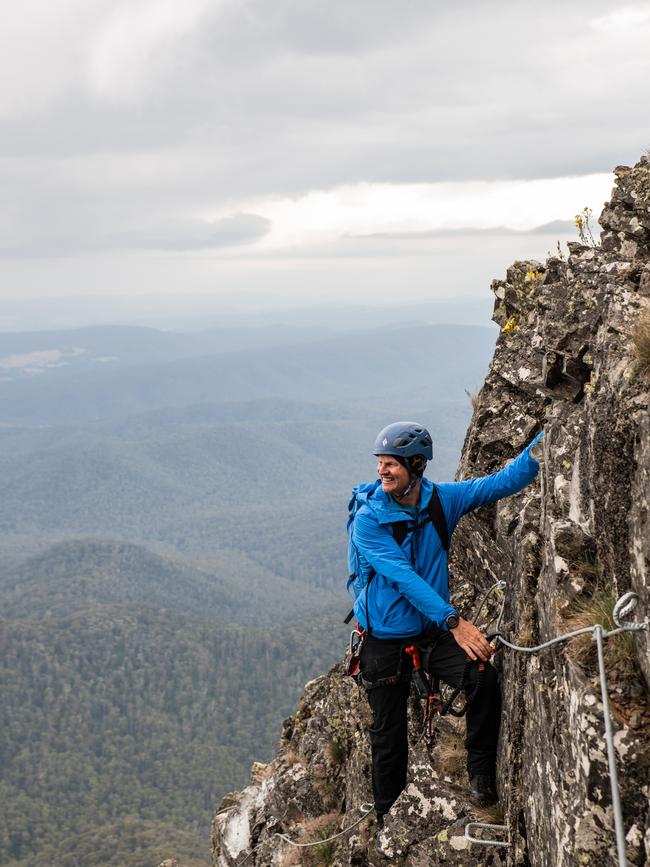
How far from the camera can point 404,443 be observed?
870 centimetres

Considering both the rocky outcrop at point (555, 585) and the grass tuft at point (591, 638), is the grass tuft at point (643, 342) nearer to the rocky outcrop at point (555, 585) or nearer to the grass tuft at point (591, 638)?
the rocky outcrop at point (555, 585)

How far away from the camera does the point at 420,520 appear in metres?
8.84

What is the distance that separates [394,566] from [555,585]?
1.87 m

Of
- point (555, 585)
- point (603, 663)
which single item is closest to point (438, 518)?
point (555, 585)

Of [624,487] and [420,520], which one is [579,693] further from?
[420,520]

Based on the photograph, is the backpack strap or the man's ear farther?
the backpack strap

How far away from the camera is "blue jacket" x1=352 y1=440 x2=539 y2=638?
→ 334 inches

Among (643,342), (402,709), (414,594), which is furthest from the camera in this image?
(402,709)

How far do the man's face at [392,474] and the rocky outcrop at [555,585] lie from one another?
1.40 meters

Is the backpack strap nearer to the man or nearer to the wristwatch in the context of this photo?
the man

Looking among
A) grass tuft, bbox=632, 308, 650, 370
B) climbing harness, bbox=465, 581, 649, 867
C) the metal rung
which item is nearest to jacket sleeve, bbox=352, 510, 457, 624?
climbing harness, bbox=465, 581, 649, 867

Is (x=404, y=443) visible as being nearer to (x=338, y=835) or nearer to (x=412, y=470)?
(x=412, y=470)

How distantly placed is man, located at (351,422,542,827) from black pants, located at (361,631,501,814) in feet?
0.04

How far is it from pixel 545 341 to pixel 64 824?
6569 inches
